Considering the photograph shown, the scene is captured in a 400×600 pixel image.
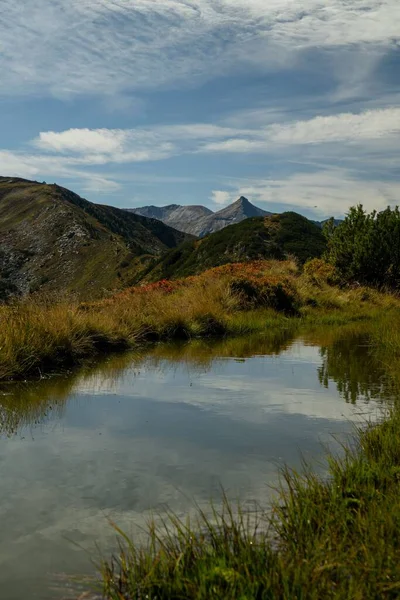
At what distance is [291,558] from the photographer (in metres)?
3.54

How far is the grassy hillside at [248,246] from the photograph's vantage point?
71.9m

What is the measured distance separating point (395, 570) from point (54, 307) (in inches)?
477

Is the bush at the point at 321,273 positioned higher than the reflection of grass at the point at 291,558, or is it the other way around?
the bush at the point at 321,273

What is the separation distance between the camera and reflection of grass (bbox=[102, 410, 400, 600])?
3217 millimetres

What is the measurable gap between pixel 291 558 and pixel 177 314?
14383 millimetres

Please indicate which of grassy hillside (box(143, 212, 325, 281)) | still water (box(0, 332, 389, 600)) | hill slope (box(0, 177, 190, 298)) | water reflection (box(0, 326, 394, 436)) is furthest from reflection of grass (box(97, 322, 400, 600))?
hill slope (box(0, 177, 190, 298))

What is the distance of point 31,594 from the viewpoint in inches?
146

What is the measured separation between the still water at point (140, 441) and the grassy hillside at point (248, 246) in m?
55.7

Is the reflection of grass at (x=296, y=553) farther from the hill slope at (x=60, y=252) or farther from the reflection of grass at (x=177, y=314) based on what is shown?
the hill slope at (x=60, y=252)

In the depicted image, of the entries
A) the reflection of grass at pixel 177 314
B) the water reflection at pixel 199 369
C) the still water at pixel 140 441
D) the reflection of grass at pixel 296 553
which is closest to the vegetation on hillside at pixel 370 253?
the reflection of grass at pixel 177 314

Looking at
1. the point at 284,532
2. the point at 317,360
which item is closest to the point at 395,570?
the point at 284,532

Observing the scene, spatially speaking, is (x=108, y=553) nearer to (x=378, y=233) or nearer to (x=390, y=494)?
(x=390, y=494)

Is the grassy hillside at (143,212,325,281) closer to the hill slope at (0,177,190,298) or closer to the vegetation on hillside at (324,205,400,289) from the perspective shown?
the hill slope at (0,177,190,298)

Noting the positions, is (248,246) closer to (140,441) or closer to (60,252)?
(60,252)
